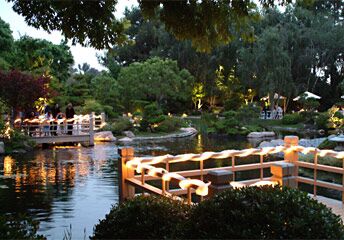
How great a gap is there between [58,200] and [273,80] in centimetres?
2642

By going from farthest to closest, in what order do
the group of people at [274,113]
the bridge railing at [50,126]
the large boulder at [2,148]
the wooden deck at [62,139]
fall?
the group of people at [274,113], the bridge railing at [50,126], the wooden deck at [62,139], the large boulder at [2,148]

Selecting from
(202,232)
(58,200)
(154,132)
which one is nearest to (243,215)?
(202,232)

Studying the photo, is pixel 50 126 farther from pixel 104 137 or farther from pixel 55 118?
pixel 104 137

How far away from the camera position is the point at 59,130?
19594mm

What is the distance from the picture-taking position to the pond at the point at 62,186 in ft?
25.1

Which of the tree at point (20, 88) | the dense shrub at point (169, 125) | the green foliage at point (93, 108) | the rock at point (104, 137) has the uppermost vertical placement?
the tree at point (20, 88)

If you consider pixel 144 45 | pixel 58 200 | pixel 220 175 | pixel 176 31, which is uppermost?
pixel 144 45

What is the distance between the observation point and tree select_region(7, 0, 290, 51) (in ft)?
15.9

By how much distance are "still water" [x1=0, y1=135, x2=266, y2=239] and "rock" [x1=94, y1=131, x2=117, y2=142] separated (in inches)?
150

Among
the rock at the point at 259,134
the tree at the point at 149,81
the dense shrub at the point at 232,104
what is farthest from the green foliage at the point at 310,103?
the tree at the point at 149,81

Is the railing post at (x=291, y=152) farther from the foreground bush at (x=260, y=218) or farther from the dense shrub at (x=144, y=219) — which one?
the foreground bush at (x=260, y=218)

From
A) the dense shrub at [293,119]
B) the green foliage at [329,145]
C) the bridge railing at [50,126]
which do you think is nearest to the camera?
the green foliage at [329,145]

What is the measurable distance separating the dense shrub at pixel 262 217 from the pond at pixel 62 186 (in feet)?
9.76

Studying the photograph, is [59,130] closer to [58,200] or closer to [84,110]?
[84,110]
